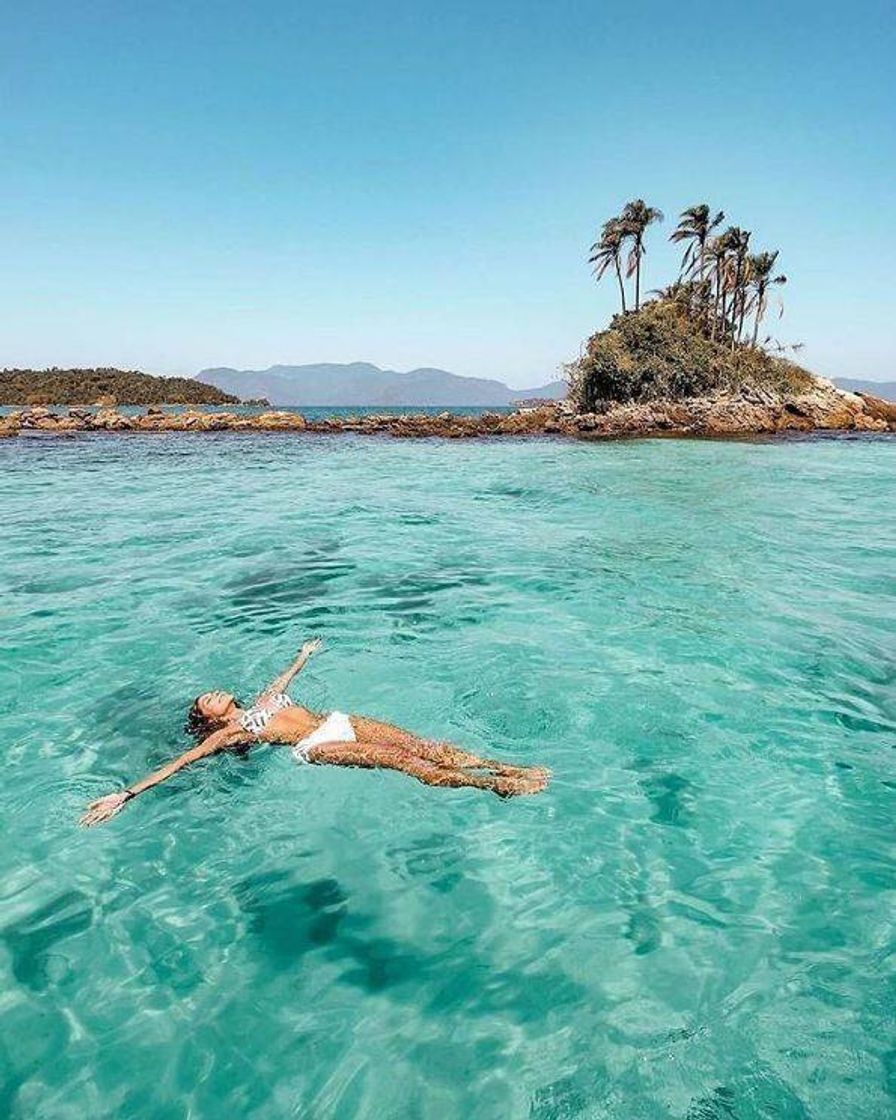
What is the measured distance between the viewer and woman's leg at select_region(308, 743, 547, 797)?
17.3 ft

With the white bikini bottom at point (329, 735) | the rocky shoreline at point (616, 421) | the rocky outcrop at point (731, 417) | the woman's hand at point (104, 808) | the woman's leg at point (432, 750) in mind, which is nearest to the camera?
the woman's hand at point (104, 808)

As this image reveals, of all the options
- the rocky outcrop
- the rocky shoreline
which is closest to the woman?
the rocky shoreline

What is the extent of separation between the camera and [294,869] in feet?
16.3

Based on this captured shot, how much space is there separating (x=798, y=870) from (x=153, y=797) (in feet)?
17.4

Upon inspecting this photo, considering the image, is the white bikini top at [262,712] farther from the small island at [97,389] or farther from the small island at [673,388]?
the small island at [97,389]

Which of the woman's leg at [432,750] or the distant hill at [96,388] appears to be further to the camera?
the distant hill at [96,388]

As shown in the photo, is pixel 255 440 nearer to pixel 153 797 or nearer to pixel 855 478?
pixel 855 478

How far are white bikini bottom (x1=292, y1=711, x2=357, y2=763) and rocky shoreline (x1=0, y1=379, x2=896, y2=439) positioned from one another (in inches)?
1490

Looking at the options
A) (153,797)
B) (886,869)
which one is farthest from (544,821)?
(153,797)

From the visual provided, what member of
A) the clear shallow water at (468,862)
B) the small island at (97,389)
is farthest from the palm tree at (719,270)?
the small island at (97,389)

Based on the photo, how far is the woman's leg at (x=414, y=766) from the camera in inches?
207

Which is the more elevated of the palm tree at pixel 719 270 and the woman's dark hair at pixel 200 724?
the palm tree at pixel 719 270

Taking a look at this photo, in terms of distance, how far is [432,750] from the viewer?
18.2ft

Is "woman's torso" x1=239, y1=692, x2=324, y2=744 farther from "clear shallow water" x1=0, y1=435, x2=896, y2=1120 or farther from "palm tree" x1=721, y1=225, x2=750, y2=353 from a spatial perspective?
"palm tree" x1=721, y1=225, x2=750, y2=353
